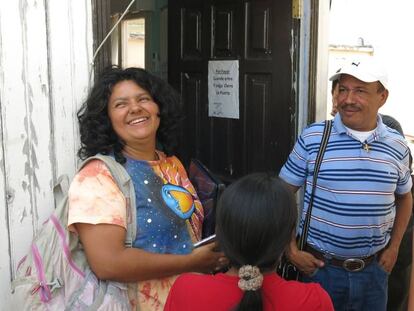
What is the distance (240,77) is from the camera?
319cm

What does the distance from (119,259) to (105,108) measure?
57cm

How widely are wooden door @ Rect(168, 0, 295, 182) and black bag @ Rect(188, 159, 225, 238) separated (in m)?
0.92

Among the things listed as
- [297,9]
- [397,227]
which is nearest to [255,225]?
[397,227]

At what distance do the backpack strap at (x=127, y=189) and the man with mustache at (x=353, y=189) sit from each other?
94 cm

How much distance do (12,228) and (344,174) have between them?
55.7 inches

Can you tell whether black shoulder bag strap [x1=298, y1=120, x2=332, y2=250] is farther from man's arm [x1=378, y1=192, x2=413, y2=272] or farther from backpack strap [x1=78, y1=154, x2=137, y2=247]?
backpack strap [x1=78, y1=154, x2=137, y2=247]

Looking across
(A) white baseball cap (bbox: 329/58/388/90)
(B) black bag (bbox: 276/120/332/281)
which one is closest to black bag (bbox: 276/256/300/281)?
(B) black bag (bbox: 276/120/332/281)

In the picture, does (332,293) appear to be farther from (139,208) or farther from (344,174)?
(139,208)

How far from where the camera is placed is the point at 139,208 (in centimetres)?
162

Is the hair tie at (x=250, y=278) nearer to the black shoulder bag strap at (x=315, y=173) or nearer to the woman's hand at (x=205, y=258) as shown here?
the woman's hand at (x=205, y=258)

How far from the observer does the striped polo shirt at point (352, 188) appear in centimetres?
212

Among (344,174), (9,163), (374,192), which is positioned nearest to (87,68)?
(9,163)

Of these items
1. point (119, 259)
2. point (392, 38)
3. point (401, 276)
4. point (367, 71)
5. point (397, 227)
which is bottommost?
point (401, 276)

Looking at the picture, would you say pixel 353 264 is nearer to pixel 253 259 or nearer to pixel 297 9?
pixel 253 259
